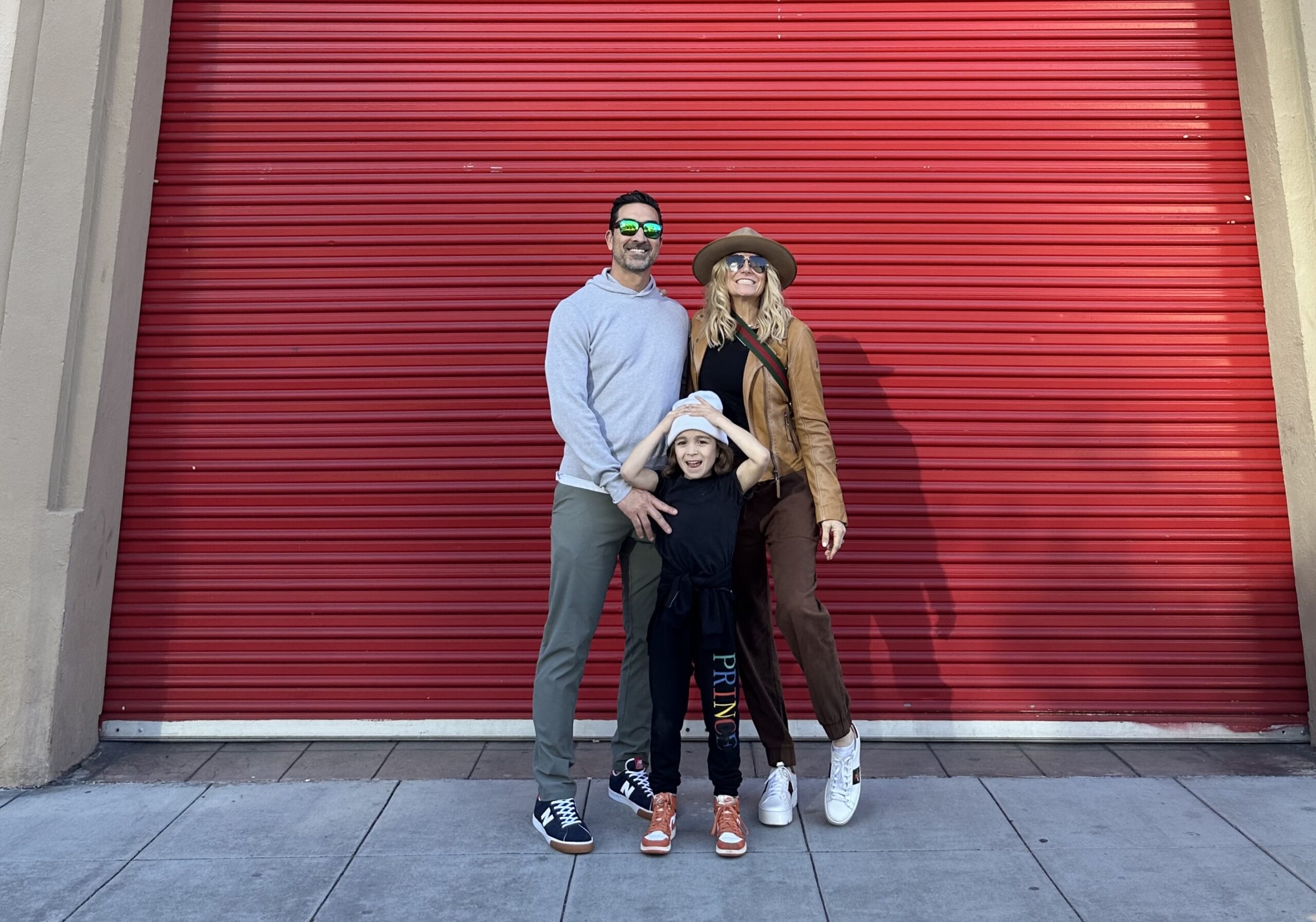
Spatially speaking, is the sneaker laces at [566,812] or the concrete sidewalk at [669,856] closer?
the concrete sidewalk at [669,856]

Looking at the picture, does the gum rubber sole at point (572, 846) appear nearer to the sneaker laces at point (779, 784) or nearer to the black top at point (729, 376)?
the sneaker laces at point (779, 784)

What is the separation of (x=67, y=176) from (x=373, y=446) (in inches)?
67.6

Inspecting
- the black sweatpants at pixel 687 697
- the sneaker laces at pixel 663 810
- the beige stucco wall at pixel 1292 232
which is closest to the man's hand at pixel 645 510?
the black sweatpants at pixel 687 697

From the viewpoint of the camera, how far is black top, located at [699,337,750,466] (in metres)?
3.46

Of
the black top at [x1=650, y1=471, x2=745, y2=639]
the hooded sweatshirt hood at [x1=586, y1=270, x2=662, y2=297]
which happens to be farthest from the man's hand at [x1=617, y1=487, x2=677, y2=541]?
the hooded sweatshirt hood at [x1=586, y1=270, x2=662, y2=297]

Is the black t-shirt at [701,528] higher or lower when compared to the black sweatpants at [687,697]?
higher

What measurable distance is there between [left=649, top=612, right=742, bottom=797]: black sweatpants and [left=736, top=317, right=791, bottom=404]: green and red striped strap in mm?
893

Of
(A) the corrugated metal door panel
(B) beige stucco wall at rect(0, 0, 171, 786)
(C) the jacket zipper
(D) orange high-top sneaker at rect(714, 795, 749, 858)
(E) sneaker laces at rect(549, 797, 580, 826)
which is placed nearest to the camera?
(D) orange high-top sneaker at rect(714, 795, 749, 858)

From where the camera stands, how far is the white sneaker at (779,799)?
134 inches

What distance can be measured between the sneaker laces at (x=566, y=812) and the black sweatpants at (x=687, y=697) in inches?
12.1

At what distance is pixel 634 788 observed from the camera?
139 inches

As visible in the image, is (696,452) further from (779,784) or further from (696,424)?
(779,784)

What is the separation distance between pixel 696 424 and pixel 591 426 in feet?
1.24

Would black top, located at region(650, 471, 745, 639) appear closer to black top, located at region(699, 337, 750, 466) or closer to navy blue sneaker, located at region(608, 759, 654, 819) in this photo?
black top, located at region(699, 337, 750, 466)
